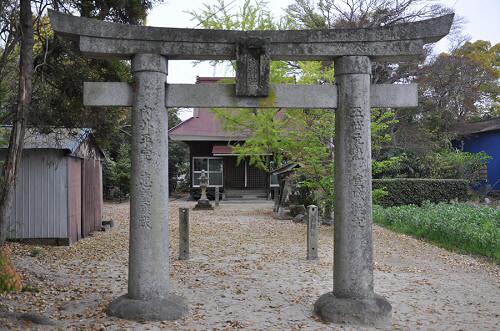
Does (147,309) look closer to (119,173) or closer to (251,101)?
(251,101)

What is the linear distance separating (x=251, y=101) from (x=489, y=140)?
30.1 meters

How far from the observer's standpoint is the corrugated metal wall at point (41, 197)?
12.8 meters

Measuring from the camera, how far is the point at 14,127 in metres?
9.30

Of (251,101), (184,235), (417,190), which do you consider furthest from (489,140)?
(251,101)

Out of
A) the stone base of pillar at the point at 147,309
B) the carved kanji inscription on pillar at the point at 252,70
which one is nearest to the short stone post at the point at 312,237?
the stone base of pillar at the point at 147,309

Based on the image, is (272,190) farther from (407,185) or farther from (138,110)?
(138,110)

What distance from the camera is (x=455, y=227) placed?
46.5ft

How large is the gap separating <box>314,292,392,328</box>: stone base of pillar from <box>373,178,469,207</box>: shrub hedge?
17581 millimetres

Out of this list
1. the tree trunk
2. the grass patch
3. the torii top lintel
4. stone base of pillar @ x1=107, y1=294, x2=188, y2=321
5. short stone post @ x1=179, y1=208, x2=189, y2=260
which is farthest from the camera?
the grass patch

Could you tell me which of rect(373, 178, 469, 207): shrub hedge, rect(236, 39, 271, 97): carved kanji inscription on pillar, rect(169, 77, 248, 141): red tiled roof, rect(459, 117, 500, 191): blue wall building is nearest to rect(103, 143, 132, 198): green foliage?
rect(169, 77, 248, 141): red tiled roof

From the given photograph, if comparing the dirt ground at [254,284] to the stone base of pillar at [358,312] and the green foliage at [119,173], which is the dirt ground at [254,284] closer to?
the stone base of pillar at [358,312]

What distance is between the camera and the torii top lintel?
653 centimetres

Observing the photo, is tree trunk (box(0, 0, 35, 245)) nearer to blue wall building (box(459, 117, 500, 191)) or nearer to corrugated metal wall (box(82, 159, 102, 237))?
corrugated metal wall (box(82, 159, 102, 237))

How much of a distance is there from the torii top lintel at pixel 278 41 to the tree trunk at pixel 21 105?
130 inches
